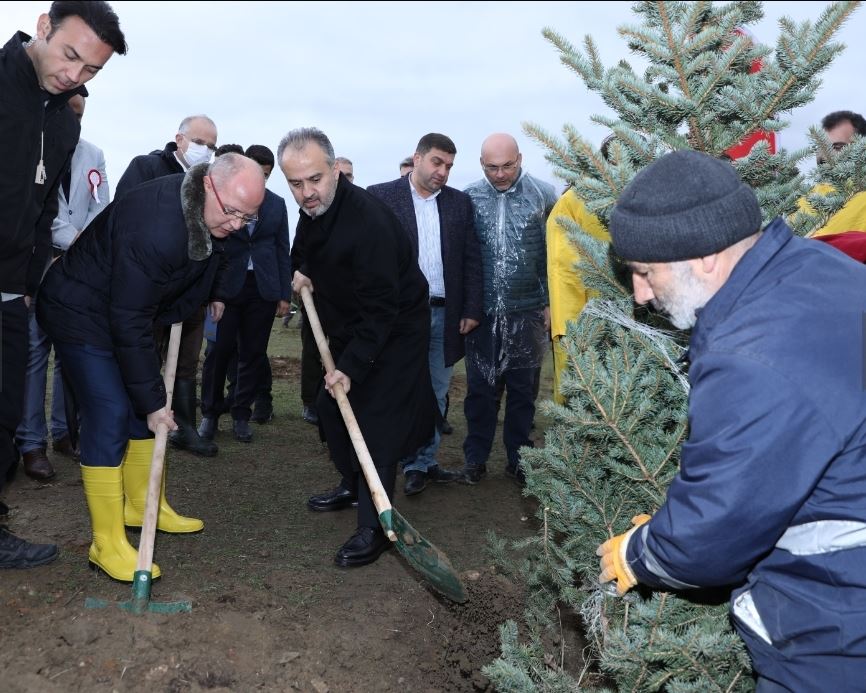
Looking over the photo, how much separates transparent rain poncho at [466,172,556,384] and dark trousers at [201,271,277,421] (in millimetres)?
1791

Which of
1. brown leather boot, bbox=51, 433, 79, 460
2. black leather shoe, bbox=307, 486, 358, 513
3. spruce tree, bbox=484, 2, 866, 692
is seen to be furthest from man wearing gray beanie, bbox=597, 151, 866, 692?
brown leather boot, bbox=51, 433, 79, 460

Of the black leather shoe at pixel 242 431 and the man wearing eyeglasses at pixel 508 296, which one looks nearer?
the man wearing eyeglasses at pixel 508 296

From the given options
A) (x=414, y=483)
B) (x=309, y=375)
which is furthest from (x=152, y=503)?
(x=309, y=375)

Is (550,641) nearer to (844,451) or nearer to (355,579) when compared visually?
(355,579)

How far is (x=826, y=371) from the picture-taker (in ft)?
4.85

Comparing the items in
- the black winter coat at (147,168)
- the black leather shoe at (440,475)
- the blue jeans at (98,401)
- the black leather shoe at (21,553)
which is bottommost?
the black leather shoe at (440,475)

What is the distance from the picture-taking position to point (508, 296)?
533cm

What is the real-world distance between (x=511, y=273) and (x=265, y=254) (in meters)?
1.95

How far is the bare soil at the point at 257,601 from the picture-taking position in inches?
114

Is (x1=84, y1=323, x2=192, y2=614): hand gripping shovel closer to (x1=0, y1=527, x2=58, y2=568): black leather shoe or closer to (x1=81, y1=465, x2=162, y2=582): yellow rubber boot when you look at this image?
(x1=81, y1=465, x2=162, y2=582): yellow rubber boot

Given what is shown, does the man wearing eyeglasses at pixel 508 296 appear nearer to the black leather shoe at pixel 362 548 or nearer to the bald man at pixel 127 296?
the black leather shoe at pixel 362 548

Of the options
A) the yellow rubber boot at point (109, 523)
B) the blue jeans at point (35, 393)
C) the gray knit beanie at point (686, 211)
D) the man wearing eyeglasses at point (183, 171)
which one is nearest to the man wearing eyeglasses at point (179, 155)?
the man wearing eyeglasses at point (183, 171)

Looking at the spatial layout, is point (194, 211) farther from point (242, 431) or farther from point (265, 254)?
point (242, 431)

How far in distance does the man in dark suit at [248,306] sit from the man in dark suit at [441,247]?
3.92 feet
